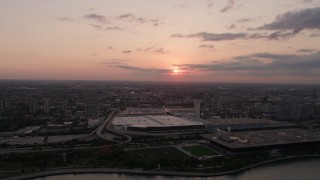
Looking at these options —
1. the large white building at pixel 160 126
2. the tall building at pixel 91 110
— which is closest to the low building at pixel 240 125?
the large white building at pixel 160 126

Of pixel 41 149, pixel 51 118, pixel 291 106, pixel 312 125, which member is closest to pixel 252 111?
pixel 291 106

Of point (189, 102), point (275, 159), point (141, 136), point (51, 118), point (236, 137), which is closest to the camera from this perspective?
point (275, 159)

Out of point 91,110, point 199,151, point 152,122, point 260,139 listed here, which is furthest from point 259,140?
point 91,110

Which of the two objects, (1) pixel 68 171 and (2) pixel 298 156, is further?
(2) pixel 298 156

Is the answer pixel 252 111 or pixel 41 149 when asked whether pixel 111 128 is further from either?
pixel 252 111

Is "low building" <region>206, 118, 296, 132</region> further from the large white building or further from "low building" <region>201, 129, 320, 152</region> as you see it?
"low building" <region>201, 129, 320, 152</region>
